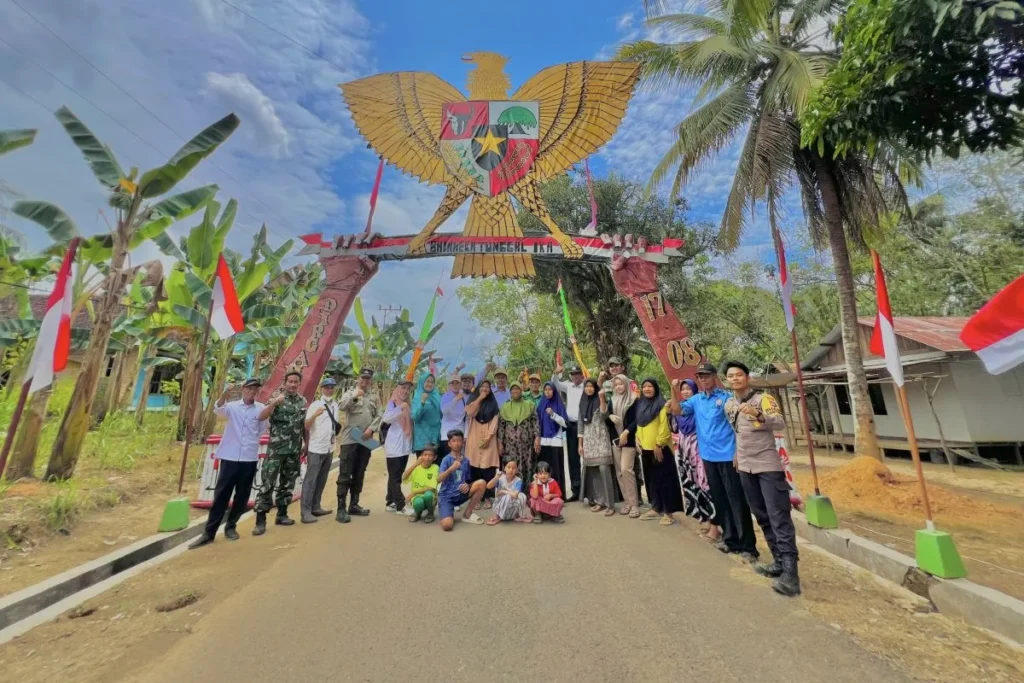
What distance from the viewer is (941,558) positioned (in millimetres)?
3264

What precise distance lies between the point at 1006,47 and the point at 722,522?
466 centimetres

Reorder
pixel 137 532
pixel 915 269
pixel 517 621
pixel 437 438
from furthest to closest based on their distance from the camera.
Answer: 1. pixel 915 269
2. pixel 437 438
3. pixel 137 532
4. pixel 517 621

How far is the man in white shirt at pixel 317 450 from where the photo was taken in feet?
18.6

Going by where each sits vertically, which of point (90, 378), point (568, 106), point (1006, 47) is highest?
point (568, 106)

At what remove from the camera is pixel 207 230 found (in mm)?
8836

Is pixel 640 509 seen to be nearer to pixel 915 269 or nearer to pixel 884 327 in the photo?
pixel 884 327

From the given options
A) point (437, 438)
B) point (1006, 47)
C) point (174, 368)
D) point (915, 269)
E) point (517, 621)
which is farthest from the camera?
point (174, 368)

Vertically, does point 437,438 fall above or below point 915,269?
below

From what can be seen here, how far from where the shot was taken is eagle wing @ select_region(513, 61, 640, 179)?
27.6 ft

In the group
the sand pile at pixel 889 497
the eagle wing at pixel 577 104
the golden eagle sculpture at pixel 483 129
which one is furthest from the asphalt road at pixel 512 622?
the eagle wing at pixel 577 104

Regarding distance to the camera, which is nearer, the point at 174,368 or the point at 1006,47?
the point at 1006,47

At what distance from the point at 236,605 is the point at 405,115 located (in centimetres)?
803

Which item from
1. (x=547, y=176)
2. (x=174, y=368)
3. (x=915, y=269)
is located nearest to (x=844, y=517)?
(x=547, y=176)

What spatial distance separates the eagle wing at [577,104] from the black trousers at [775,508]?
6.69 m
